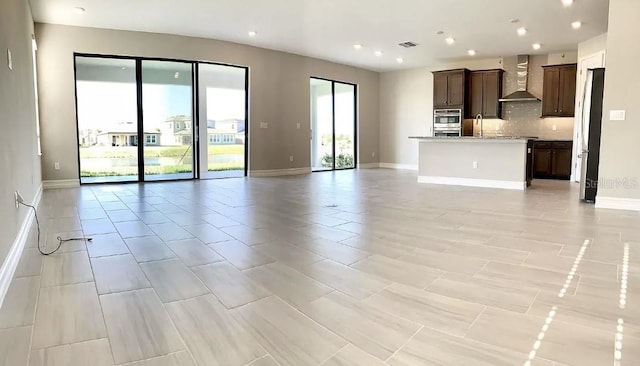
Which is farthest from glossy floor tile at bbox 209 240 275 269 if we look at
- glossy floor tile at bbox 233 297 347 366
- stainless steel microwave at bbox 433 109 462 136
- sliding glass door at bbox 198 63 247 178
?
stainless steel microwave at bbox 433 109 462 136

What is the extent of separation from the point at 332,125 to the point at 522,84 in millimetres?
4675

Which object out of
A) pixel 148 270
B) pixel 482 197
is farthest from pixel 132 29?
pixel 482 197

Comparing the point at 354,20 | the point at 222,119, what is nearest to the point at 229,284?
the point at 354,20

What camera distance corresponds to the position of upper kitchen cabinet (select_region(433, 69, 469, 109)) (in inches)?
388

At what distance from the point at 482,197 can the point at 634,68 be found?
2.35 metres

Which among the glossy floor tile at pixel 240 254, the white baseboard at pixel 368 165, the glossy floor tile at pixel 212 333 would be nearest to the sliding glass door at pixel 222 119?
the white baseboard at pixel 368 165

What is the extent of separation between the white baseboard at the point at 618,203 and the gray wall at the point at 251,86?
6.29 meters

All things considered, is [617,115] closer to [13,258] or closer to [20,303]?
[20,303]

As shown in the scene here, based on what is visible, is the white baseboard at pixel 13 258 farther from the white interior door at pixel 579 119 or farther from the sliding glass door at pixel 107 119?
the white interior door at pixel 579 119

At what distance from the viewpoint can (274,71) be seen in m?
9.12

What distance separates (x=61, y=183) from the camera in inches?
273

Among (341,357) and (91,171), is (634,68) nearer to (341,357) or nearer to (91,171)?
(341,357)

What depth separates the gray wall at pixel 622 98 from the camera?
4.79 metres

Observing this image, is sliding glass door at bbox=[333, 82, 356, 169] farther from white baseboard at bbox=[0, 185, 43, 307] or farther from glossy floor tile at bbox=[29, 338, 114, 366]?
glossy floor tile at bbox=[29, 338, 114, 366]
